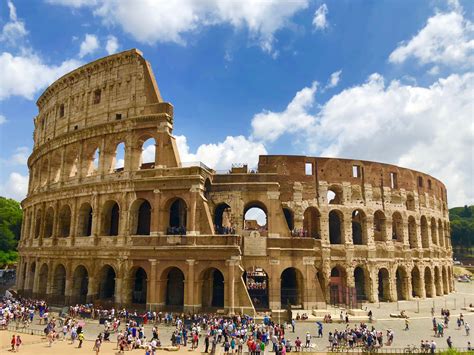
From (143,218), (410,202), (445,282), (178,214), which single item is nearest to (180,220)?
(178,214)

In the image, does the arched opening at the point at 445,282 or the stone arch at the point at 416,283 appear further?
the arched opening at the point at 445,282

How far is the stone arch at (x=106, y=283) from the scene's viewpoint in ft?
90.6

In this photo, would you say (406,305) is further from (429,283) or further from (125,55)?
(125,55)

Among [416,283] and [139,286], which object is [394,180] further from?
[139,286]

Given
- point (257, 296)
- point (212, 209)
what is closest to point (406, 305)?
point (257, 296)

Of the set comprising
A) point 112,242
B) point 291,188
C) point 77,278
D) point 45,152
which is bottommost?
point 77,278

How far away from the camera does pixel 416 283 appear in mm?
34656

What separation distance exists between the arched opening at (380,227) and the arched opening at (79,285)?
83.6 feet

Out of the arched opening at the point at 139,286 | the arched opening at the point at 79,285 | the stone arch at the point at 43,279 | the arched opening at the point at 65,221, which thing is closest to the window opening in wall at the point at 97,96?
the arched opening at the point at 65,221

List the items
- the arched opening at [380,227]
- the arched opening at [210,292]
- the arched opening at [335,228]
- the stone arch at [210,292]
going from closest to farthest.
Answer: the stone arch at [210,292]
the arched opening at [210,292]
the arched opening at [380,227]
the arched opening at [335,228]

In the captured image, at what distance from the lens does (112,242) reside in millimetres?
26781

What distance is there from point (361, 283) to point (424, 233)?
9.87 m

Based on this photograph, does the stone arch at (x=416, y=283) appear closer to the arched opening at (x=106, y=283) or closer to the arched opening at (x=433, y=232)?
the arched opening at (x=433, y=232)

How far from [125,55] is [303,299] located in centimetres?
2329
